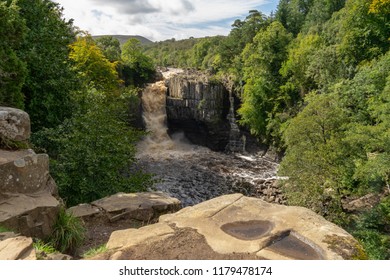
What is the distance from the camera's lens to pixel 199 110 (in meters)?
34.3

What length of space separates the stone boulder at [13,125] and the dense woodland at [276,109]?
253 millimetres

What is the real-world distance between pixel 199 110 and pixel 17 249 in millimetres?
30394

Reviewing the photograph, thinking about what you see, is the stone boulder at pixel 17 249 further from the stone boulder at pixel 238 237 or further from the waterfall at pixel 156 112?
the waterfall at pixel 156 112

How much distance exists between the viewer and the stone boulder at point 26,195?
21.4 ft

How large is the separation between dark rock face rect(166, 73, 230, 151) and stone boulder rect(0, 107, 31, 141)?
2622cm

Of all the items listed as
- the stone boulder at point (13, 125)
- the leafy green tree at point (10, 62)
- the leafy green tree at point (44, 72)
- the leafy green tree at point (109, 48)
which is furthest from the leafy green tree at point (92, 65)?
the stone boulder at point (13, 125)

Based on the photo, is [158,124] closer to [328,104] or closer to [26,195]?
[328,104]

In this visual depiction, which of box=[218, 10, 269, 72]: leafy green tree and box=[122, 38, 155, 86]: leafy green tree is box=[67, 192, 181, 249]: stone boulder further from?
box=[218, 10, 269, 72]: leafy green tree

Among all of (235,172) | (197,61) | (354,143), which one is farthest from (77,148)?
(197,61)

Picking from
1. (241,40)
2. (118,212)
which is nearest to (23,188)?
(118,212)

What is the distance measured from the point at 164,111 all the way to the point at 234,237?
30.8 metres

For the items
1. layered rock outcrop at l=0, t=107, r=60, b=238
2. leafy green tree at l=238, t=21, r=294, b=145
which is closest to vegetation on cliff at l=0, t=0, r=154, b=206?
layered rock outcrop at l=0, t=107, r=60, b=238

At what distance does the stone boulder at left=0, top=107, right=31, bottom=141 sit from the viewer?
8.08 metres

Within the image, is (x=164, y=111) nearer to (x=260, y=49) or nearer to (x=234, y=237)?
(x=260, y=49)
